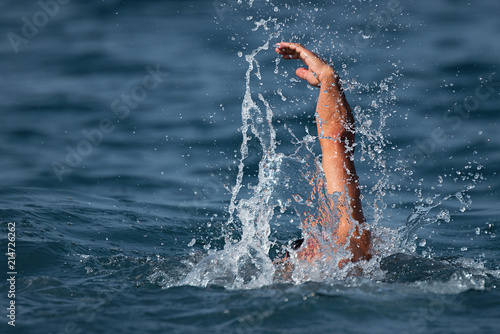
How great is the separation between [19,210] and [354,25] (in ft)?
22.2

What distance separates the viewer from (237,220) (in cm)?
577

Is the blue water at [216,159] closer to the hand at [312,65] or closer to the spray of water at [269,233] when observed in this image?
the spray of water at [269,233]

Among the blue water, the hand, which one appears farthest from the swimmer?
the blue water

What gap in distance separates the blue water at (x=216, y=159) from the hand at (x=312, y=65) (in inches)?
16.0

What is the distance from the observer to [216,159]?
292 inches

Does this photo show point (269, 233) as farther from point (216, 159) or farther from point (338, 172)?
point (216, 159)

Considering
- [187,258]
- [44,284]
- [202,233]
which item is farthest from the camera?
[202,233]

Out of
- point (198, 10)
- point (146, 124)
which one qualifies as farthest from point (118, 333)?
Result: point (198, 10)

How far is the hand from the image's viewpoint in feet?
12.8

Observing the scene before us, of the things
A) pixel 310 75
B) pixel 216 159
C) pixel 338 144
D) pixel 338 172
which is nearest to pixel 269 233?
pixel 338 172

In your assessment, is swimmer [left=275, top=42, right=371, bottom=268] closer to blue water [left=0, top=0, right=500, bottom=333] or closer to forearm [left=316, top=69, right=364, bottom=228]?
forearm [left=316, top=69, right=364, bottom=228]

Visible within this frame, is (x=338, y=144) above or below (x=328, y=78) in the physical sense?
below

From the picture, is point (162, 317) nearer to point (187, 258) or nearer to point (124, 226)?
point (187, 258)

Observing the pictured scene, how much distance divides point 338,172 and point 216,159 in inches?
146
